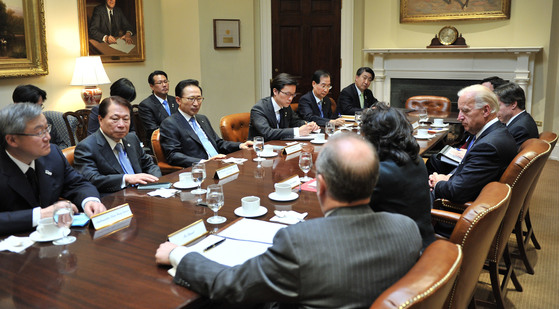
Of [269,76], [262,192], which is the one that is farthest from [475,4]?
[262,192]

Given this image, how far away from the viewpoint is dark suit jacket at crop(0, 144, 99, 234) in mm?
1906

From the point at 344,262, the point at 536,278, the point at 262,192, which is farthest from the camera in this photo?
the point at 536,278

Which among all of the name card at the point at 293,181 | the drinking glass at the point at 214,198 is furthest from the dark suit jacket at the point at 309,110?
the drinking glass at the point at 214,198

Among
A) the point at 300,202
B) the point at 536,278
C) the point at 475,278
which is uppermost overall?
the point at 300,202

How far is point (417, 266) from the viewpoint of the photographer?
123cm

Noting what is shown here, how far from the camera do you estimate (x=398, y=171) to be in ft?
6.37

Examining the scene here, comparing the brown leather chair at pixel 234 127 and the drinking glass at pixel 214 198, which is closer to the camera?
the drinking glass at pixel 214 198

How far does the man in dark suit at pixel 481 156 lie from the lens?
2607mm

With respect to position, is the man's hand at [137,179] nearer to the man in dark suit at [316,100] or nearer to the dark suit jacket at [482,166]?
the dark suit jacket at [482,166]

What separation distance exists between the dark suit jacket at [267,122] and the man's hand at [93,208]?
2093 millimetres

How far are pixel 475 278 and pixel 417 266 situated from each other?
2.81 ft

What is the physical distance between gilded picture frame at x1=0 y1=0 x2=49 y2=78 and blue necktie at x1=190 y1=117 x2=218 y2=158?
99.5 inches

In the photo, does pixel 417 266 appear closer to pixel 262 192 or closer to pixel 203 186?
pixel 262 192

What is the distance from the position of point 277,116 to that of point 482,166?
2201 millimetres
